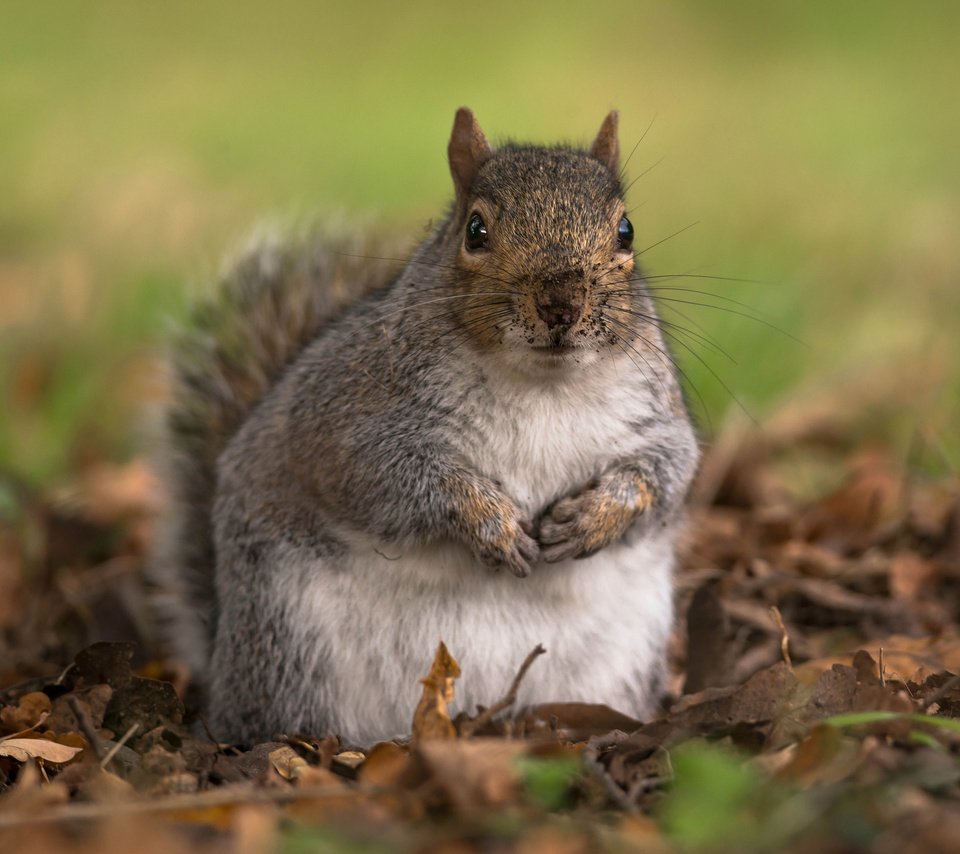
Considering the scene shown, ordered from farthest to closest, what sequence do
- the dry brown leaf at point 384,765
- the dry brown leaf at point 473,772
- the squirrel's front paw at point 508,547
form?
1. the squirrel's front paw at point 508,547
2. the dry brown leaf at point 384,765
3. the dry brown leaf at point 473,772

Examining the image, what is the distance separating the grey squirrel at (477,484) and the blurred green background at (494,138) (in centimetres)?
56

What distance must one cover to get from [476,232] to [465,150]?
11.5 inches

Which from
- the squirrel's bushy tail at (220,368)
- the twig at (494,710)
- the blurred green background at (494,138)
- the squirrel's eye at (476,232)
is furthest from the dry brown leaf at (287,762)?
the blurred green background at (494,138)

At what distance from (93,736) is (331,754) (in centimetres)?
47

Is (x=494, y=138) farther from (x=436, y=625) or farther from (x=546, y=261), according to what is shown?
(x=436, y=625)

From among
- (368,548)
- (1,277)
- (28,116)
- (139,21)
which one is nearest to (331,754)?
(368,548)

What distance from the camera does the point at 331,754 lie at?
96.5 inches

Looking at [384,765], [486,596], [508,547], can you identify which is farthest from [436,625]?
[384,765]

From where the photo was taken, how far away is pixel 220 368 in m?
3.61

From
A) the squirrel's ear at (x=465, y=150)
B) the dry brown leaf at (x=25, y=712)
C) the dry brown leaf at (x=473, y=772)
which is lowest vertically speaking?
the dry brown leaf at (x=25, y=712)

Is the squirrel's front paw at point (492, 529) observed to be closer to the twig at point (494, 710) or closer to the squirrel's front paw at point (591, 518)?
the squirrel's front paw at point (591, 518)

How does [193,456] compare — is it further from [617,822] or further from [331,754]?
[617,822]

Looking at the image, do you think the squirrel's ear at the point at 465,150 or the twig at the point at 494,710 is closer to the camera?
the twig at the point at 494,710

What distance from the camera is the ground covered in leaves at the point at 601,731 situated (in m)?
1.71
